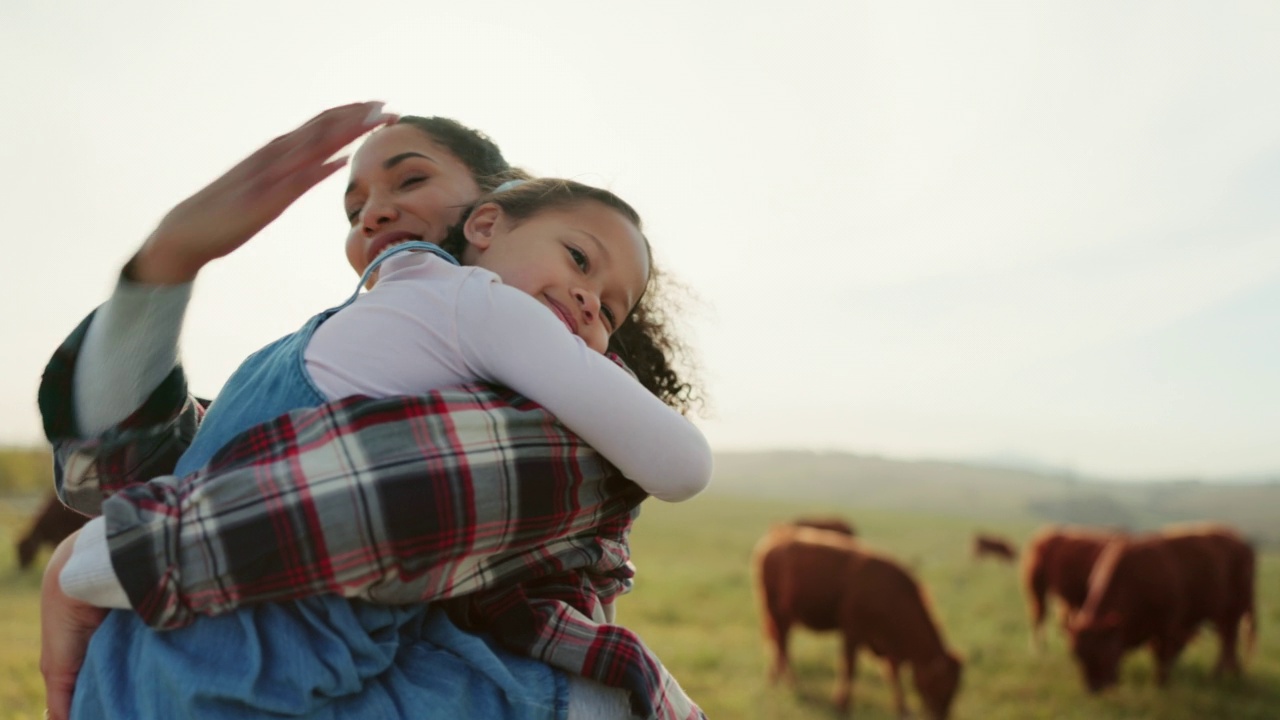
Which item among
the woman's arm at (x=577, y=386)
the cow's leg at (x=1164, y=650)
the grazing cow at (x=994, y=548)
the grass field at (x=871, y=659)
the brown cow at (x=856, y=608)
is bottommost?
the grass field at (x=871, y=659)

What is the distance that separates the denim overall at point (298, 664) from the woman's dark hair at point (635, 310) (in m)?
0.60

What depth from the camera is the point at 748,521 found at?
29.6 meters

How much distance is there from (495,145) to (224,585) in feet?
4.69

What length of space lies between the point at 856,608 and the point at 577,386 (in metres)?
9.13

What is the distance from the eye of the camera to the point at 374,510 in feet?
3.77

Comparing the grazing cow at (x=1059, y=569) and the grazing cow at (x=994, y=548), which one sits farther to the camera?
the grazing cow at (x=994, y=548)

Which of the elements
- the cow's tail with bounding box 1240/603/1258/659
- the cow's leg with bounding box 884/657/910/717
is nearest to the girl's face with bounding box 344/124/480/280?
the cow's leg with bounding box 884/657/910/717

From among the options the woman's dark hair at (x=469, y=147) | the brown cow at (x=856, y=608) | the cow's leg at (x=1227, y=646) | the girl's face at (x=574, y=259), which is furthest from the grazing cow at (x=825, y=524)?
the girl's face at (x=574, y=259)

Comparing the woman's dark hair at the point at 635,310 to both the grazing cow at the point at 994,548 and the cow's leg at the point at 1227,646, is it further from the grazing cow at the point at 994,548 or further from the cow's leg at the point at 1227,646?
the grazing cow at the point at 994,548

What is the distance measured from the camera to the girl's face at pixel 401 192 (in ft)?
6.37

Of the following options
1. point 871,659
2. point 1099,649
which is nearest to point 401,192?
point 871,659

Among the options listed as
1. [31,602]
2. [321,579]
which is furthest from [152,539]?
[31,602]

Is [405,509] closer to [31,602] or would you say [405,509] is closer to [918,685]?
[918,685]

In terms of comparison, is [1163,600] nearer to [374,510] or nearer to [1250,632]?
[1250,632]
